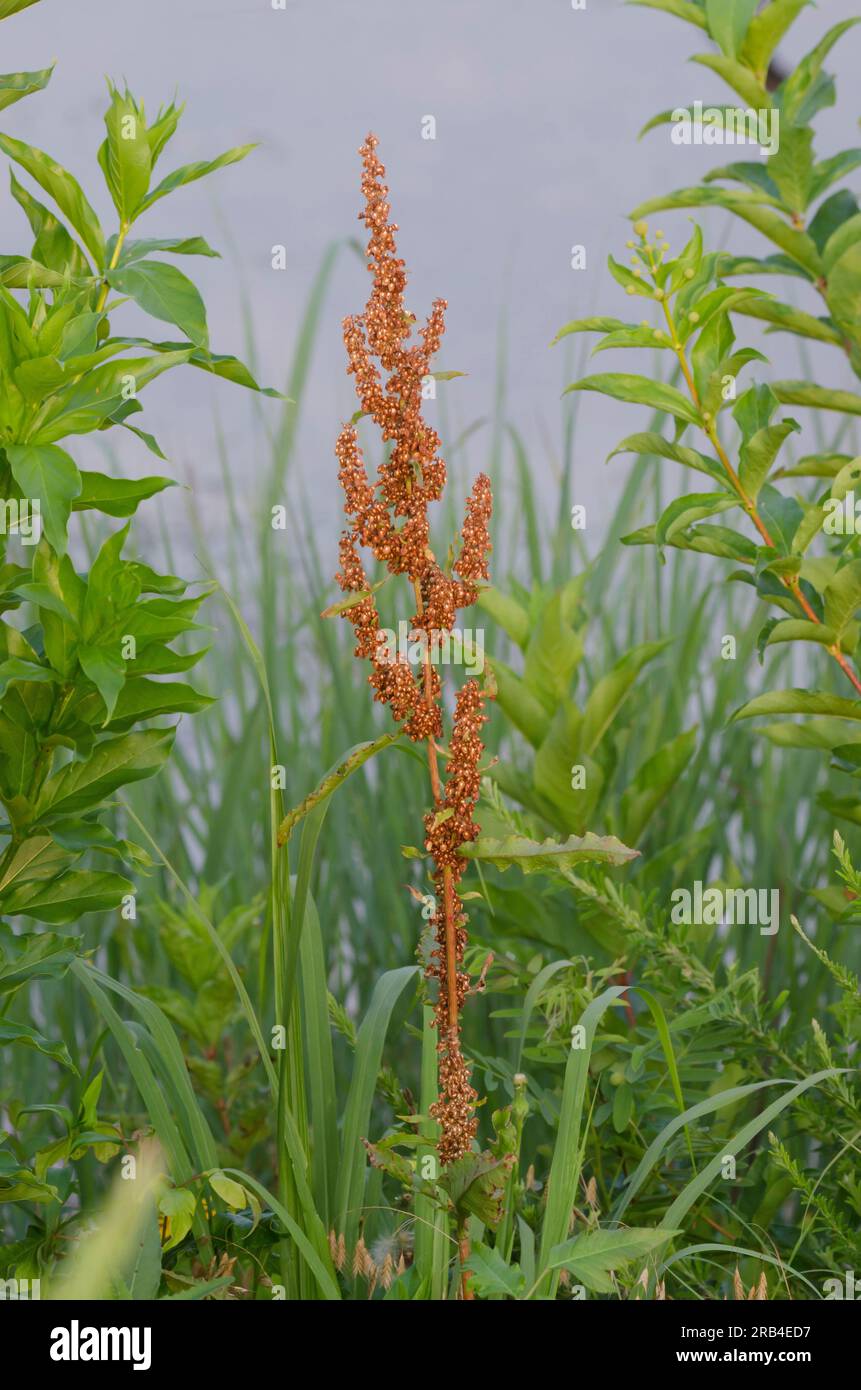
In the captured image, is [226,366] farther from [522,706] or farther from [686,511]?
[522,706]

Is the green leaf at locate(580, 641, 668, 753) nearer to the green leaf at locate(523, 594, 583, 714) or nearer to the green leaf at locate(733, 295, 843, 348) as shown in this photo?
the green leaf at locate(523, 594, 583, 714)

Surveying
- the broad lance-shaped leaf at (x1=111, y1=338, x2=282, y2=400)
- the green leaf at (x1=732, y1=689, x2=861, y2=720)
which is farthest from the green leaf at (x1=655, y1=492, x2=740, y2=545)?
the broad lance-shaped leaf at (x1=111, y1=338, x2=282, y2=400)

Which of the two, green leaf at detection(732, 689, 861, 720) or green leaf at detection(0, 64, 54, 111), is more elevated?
green leaf at detection(0, 64, 54, 111)

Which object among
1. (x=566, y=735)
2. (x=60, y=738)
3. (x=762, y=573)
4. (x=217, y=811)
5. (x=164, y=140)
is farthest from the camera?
(x=217, y=811)

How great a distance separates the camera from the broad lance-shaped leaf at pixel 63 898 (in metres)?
1.47

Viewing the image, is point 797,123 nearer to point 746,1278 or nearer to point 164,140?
point 164,140

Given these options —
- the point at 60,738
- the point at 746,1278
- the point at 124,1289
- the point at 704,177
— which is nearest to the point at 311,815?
the point at 60,738

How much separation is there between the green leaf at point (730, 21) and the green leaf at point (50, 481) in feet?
3.81

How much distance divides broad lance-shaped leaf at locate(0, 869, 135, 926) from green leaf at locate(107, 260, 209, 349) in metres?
0.58

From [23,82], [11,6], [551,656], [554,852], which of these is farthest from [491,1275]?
[11,6]

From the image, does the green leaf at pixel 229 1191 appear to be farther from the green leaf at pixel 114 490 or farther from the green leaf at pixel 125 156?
the green leaf at pixel 125 156

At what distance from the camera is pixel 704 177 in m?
1.97

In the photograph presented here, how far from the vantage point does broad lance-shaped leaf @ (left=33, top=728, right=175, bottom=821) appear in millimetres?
1426
